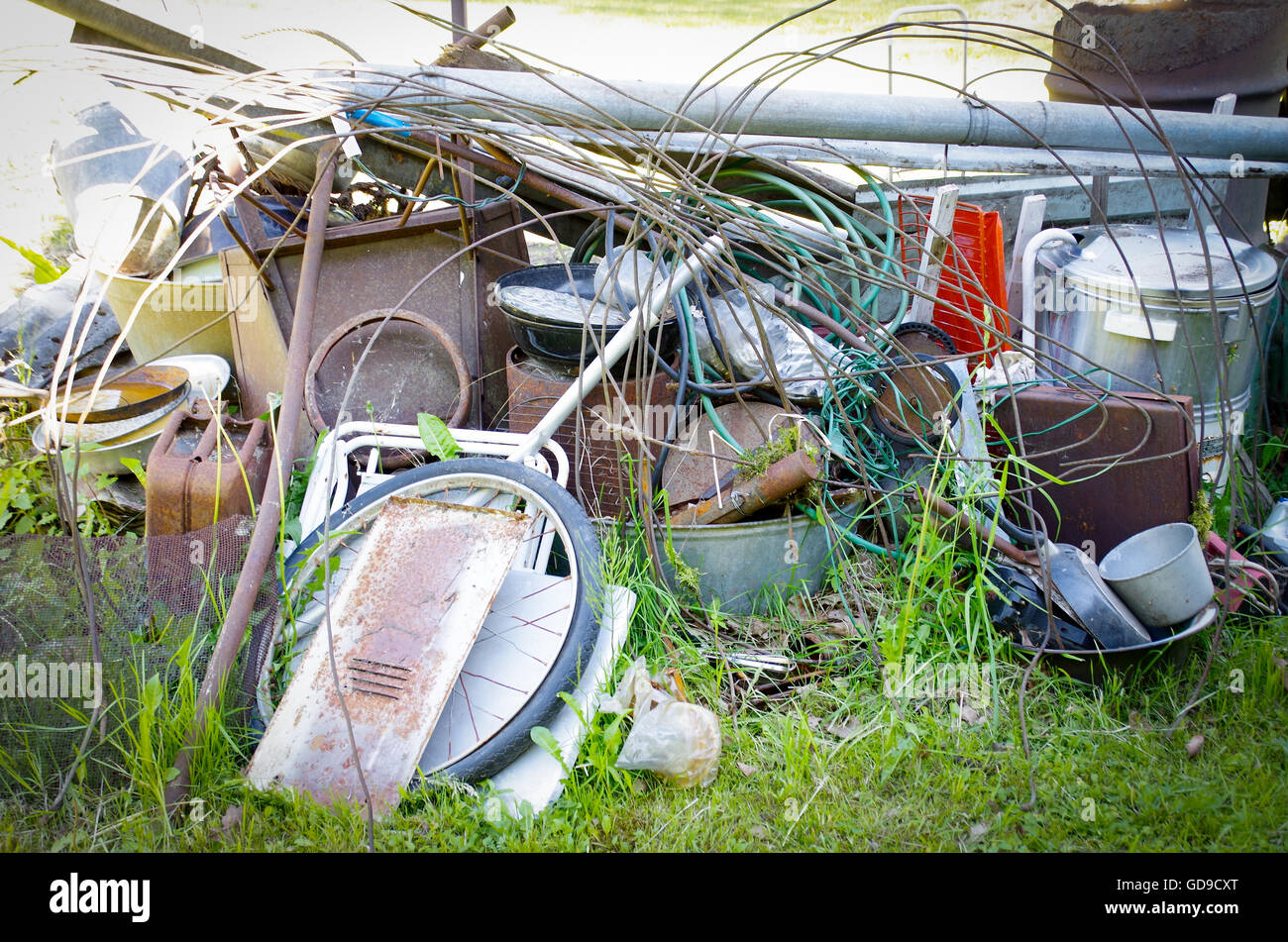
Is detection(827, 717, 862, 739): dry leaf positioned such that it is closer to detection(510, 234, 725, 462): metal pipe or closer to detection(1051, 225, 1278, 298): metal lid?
detection(510, 234, 725, 462): metal pipe

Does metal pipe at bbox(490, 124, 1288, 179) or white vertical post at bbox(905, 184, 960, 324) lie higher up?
metal pipe at bbox(490, 124, 1288, 179)

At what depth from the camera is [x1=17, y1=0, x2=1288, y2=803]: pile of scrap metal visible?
260cm

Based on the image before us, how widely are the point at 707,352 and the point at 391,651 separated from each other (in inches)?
63.8

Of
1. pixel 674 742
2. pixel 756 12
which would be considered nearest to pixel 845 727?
pixel 674 742

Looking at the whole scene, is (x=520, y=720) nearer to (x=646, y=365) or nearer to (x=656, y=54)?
(x=646, y=365)

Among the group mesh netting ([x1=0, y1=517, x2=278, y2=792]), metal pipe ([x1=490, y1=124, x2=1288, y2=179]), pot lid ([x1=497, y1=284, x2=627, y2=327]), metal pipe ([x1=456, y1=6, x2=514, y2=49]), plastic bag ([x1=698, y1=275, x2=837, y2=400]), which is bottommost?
Answer: mesh netting ([x1=0, y1=517, x2=278, y2=792])

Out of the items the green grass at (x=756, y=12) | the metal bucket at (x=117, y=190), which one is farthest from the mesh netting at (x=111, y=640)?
the green grass at (x=756, y=12)

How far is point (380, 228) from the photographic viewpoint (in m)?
3.60

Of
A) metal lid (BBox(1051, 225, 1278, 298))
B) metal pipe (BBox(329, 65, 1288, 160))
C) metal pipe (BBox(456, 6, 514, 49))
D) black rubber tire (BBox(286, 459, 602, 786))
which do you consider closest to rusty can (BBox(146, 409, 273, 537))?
black rubber tire (BBox(286, 459, 602, 786))

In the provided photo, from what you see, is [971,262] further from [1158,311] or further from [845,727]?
[845,727]

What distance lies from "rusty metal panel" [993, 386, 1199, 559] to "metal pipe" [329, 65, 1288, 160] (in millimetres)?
902

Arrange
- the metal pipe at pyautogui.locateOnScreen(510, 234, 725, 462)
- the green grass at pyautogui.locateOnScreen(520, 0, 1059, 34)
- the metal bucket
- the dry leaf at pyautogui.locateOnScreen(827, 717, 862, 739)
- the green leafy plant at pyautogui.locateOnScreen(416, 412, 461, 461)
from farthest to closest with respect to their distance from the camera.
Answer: the green grass at pyautogui.locateOnScreen(520, 0, 1059, 34)
the metal bucket
the green leafy plant at pyautogui.locateOnScreen(416, 412, 461, 461)
the metal pipe at pyautogui.locateOnScreen(510, 234, 725, 462)
the dry leaf at pyautogui.locateOnScreen(827, 717, 862, 739)

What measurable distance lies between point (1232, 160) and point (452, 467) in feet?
12.7
